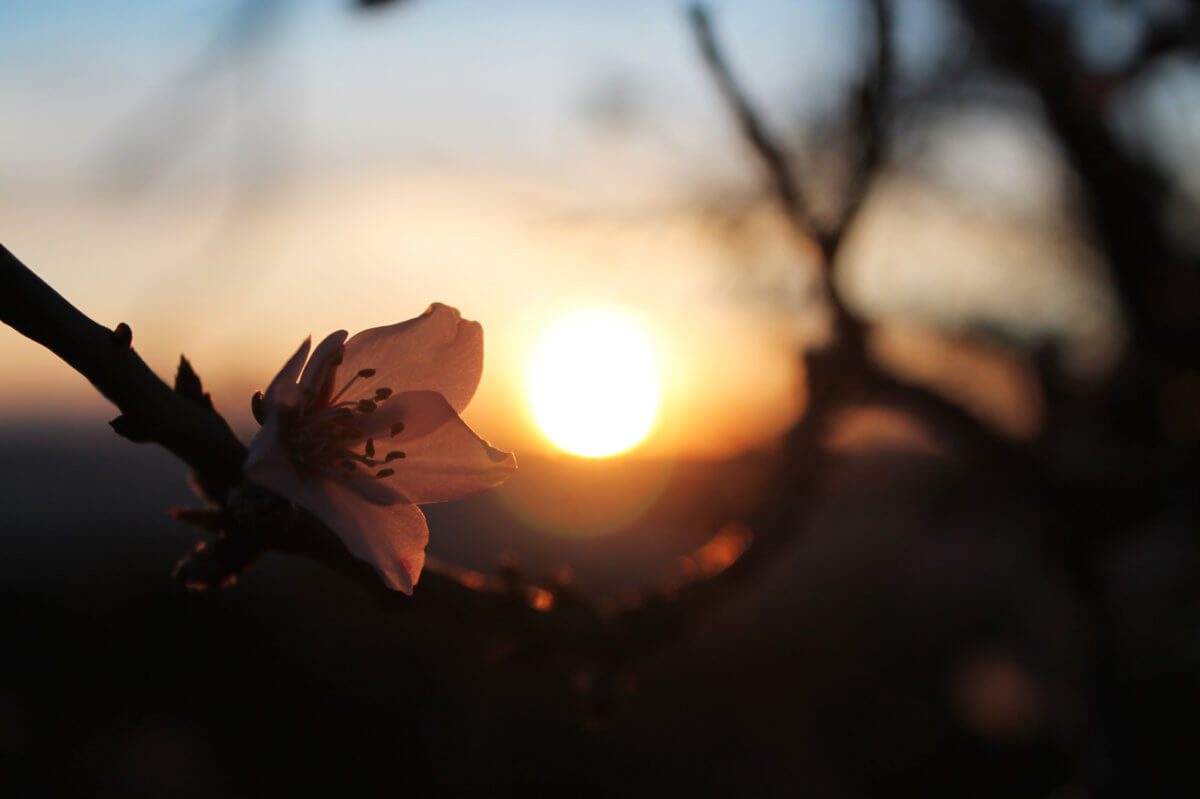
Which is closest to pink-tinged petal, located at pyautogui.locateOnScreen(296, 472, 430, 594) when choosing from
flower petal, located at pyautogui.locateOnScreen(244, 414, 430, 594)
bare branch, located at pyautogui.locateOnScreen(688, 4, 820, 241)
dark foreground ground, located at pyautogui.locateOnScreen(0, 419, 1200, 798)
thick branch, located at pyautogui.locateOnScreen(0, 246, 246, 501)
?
flower petal, located at pyautogui.locateOnScreen(244, 414, 430, 594)

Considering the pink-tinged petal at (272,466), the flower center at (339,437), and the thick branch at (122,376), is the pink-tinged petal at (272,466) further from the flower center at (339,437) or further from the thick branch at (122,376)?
the flower center at (339,437)

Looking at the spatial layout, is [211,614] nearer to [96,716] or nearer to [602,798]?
[96,716]

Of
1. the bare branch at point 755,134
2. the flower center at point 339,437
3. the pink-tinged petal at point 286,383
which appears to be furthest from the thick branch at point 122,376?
the bare branch at point 755,134

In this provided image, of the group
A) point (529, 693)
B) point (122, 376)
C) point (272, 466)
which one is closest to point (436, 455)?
point (272, 466)

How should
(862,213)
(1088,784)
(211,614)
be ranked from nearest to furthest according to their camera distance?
1. (862,213)
2. (1088,784)
3. (211,614)

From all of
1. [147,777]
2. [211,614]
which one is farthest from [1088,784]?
[211,614]

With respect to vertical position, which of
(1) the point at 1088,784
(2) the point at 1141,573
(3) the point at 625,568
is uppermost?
(3) the point at 625,568
